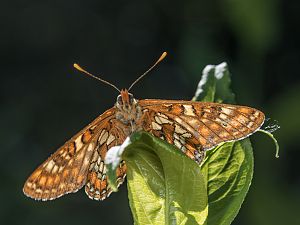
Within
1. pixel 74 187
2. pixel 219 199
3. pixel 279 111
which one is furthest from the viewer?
pixel 279 111

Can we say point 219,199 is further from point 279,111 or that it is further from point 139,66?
point 139,66

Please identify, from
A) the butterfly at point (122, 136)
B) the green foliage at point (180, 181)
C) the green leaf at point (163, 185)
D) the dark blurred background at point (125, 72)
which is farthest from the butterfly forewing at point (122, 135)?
the dark blurred background at point (125, 72)

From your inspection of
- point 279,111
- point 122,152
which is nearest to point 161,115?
point 122,152

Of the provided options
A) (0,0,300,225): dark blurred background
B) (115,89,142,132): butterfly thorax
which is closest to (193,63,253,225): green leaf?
(115,89,142,132): butterfly thorax

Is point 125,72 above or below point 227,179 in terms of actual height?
below

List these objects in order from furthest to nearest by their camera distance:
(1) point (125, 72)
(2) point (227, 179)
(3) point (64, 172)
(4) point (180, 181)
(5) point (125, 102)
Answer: (1) point (125, 72), (5) point (125, 102), (3) point (64, 172), (2) point (227, 179), (4) point (180, 181)

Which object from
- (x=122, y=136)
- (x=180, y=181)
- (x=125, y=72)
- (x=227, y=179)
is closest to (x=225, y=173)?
(x=227, y=179)

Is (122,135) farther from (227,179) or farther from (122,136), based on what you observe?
(227,179)

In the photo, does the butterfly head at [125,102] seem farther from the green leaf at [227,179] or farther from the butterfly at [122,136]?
the green leaf at [227,179]
